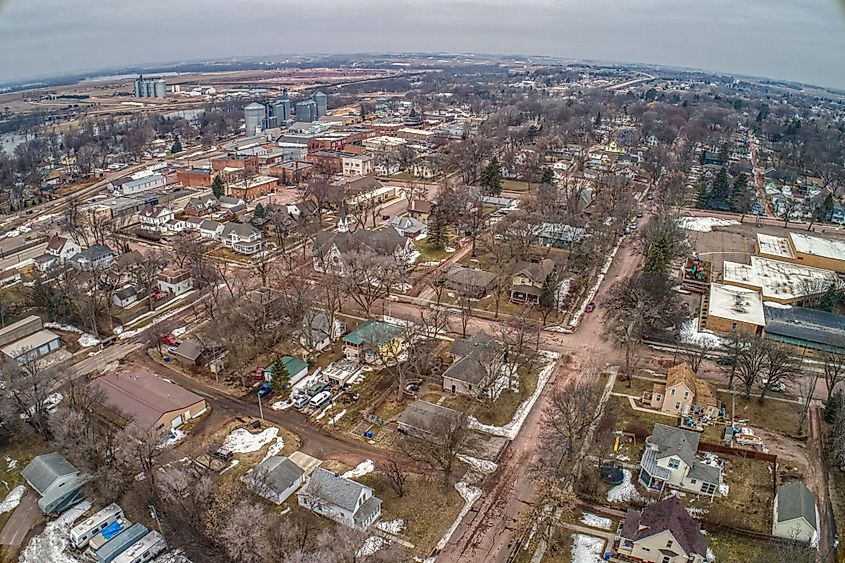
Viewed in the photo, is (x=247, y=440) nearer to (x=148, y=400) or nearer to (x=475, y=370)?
(x=148, y=400)

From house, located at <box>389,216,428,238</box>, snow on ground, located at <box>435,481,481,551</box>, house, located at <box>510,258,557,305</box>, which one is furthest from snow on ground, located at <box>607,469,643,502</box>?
house, located at <box>389,216,428,238</box>

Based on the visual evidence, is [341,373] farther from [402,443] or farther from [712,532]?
[712,532]

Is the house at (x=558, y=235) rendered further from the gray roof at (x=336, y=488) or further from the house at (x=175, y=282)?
the gray roof at (x=336, y=488)

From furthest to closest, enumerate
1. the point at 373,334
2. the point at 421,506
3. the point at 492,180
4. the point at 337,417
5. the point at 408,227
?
the point at 492,180, the point at 408,227, the point at 373,334, the point at 337,417, the point at 421,506

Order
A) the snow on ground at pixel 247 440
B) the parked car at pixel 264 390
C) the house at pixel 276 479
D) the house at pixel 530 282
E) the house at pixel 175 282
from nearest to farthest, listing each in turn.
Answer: the house at pixel 276 479
the snow on ground at pixel 247 440
the parked car at pixel 264 390
the house at pixel 530 282
the house at pixel 175 282

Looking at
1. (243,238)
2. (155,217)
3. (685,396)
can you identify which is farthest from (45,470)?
(155,217)

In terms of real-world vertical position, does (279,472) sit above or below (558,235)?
below

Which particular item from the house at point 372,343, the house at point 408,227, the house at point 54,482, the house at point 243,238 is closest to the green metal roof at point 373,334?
the house at point 372,343
